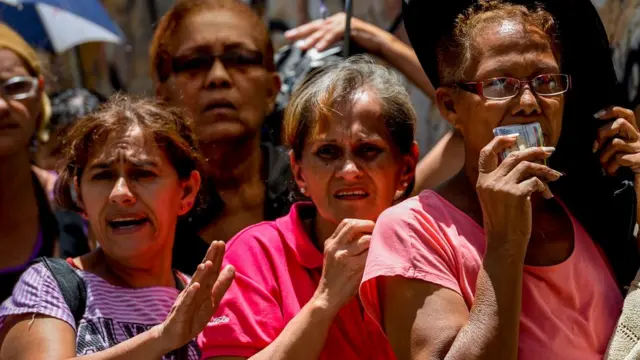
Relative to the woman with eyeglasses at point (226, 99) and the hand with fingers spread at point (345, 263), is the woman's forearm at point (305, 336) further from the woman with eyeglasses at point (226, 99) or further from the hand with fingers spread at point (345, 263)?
the woman with eyeglasses at point (226, 99)

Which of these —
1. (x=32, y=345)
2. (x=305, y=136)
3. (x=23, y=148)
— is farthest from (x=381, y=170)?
(x=23, y=148)

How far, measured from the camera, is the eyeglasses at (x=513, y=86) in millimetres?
2590

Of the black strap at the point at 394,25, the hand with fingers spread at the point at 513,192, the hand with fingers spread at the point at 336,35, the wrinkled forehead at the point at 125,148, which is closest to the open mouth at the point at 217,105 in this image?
the hand with fingers spread at the point at 336,35

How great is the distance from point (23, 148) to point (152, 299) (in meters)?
1.39

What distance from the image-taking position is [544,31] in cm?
267

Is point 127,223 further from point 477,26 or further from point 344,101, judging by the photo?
point 477,26

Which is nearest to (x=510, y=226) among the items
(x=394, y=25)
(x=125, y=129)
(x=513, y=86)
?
(x=513, y=86)

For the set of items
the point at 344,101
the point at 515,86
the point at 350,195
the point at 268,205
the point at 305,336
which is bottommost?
the point at 268,205

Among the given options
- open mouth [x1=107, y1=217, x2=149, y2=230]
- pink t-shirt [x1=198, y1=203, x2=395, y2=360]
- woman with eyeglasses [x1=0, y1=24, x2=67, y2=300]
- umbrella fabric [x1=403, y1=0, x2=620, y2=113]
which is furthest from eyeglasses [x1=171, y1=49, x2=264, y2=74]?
umbrella fabric [x1=403, y1=0, x2=620, y2=113]

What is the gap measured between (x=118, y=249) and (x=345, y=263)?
78 cm

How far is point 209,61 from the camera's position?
4.04 meters

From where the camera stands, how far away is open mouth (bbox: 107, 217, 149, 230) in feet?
10.7

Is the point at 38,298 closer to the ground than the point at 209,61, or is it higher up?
closer to the ground

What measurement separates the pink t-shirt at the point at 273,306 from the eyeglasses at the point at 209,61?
3.79 ft
